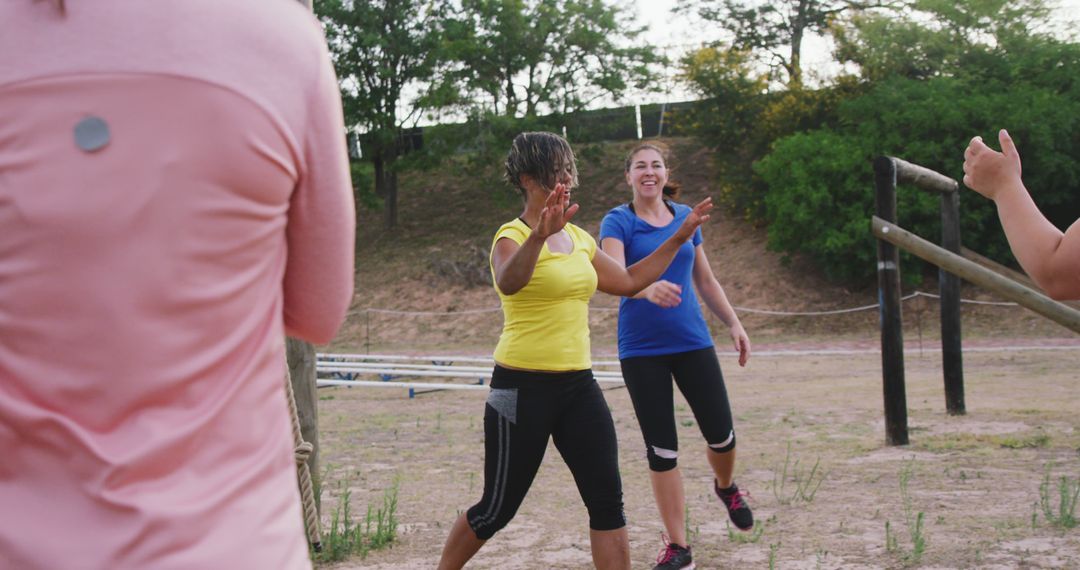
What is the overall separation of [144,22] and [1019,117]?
23.2 meters

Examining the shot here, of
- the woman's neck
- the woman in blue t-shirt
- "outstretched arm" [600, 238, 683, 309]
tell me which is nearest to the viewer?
"outstretched arm" [600, 238, 683, 309]

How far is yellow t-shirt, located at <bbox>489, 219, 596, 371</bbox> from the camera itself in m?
4.27

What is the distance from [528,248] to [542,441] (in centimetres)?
77

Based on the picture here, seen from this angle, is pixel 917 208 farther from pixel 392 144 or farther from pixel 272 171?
pixel 272 171

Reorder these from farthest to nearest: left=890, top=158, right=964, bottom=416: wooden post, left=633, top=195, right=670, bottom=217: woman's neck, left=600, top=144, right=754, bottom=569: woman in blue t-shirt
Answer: left=890, top=158, right=964, bottom=416: wooden post → left=633, top=195, right=670, bottom=217: woman's neck → left=600, top=144, right=754, bottom=569: woman in blue t-shirt

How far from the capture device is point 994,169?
8.95 feet

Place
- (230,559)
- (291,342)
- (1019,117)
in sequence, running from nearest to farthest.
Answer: (230,559)
(291,342)
(1019,117)

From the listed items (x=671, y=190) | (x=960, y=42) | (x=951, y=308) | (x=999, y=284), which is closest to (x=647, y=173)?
(x=671, y=190)

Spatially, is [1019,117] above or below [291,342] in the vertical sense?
above

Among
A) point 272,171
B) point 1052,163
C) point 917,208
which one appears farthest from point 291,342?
point 1052,163

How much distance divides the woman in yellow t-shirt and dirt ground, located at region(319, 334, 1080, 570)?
116 cm

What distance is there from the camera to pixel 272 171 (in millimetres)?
1421

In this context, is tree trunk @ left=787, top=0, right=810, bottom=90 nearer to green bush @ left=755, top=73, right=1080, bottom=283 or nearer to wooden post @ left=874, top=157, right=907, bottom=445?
green bush @ left=755, top=73, right=1080, bottom=283

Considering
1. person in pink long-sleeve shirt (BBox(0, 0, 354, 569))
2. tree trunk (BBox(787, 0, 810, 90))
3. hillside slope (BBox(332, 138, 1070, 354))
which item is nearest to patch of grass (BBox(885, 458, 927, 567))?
person in pink long-sleeve shirt (BBox(0, 0, 354, 569))
